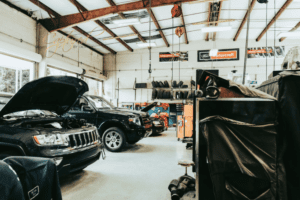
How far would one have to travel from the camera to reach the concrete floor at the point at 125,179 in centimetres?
288

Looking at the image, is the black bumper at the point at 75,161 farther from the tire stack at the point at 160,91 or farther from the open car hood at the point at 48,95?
the tire stack at the point at 160,91

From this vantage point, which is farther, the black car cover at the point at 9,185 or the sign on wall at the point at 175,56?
the sign on wall at the point at 175,56

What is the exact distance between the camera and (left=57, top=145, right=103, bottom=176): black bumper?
276cm

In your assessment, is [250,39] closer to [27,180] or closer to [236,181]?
[236,181]

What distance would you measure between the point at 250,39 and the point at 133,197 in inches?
580

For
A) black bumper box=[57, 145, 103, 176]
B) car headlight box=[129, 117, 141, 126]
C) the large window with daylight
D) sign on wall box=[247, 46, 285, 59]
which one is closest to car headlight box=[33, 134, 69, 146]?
black bumper box=[57, 145, 103, 176]

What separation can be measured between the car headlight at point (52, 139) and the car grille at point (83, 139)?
0.10 metres

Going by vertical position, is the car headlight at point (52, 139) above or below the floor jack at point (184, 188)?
above

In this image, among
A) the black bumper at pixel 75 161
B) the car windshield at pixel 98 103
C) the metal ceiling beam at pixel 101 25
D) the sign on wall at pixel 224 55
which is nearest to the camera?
the black bumper at pixel 75 161

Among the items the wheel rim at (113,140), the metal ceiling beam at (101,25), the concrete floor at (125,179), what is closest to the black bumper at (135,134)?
the wheel rim at (113,140)

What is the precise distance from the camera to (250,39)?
1409 cm

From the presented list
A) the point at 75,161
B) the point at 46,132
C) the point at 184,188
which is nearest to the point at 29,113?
the point at 46,132

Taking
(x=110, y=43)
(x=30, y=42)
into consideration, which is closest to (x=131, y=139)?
(x=30, y=42)

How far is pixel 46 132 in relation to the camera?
9.14 feet
